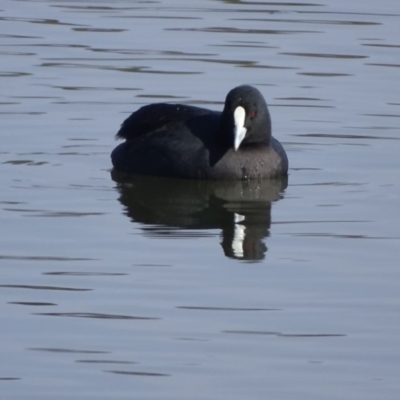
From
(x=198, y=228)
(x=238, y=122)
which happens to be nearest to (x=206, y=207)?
(x=198, y=228)

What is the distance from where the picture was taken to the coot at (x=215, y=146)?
10.6 meters

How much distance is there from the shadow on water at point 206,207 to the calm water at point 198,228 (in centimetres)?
2

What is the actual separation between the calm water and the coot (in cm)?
12

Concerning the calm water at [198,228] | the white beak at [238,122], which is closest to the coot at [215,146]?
the white beak at [238,122]

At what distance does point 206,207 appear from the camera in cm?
980

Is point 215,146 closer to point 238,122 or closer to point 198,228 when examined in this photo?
point 238,122

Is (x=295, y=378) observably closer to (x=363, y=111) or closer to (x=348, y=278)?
(x=348, y=278)

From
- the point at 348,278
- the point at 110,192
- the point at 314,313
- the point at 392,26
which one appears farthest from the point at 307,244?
the point at 392,26

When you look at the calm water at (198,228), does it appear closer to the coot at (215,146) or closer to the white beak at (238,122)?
the coot at (215,146)

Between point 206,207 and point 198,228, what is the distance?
73 centimetres

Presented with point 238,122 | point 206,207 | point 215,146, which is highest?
point 238,122

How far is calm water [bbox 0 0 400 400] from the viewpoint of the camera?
6.51 meters

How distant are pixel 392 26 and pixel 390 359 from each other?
10217 millimetres

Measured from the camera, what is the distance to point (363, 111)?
12.5 m
